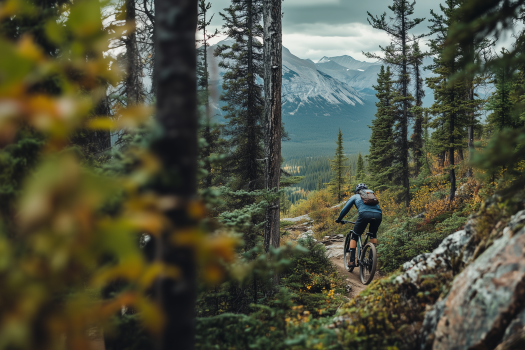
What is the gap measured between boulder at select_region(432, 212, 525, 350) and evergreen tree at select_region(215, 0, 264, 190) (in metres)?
12.5

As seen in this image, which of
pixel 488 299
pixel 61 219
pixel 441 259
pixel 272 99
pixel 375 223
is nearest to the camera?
pixel 61 219

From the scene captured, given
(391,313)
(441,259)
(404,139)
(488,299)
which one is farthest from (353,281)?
(404,139)

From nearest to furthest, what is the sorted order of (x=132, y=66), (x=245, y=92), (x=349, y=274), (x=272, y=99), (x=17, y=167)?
1. (x=17, y=167)
2. (x=272, y=99)
3. (x=132, y=66)
4. (x=349, y=274)
5. (x=245, y=92)

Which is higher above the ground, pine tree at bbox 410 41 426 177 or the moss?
pine tree at bbox 410 41 426 177

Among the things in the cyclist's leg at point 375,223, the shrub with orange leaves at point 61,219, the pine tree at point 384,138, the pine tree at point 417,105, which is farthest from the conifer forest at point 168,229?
the pine tree at point 417,105

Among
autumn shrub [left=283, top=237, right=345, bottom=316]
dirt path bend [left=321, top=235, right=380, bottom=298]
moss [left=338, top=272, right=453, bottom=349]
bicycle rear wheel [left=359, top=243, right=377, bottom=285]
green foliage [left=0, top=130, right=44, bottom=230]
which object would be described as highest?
green foliage [left=0, top=130, right=44, bottom=230]

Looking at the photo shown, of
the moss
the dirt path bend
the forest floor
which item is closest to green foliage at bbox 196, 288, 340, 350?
the moss

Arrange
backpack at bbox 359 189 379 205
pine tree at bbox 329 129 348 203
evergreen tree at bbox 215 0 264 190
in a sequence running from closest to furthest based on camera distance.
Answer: backpack at bbox 359 189 379 205 < evergreen tree at bbox 215 0 264 190 < pine tree at bbox 329 129 348 203

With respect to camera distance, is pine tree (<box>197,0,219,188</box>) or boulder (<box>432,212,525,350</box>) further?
pine tree (<box>197,0,219,188</box>)

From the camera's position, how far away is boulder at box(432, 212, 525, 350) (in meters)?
2.66

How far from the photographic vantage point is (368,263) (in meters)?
7.78

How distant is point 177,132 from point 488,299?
335cm

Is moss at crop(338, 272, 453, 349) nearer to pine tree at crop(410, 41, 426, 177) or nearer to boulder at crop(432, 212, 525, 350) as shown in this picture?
boulder at crop(432, 212, 525, 350)

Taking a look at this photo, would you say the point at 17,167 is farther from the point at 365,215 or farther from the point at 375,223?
the point at 375,223
